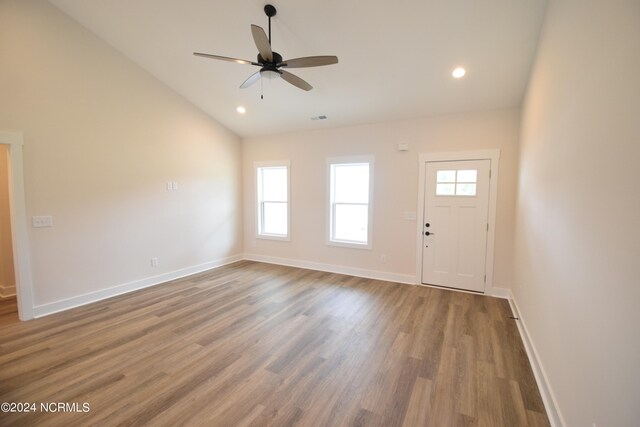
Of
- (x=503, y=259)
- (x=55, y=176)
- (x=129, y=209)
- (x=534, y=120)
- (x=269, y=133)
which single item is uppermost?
(x=269, y=133)

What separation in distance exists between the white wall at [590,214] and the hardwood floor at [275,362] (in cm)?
59

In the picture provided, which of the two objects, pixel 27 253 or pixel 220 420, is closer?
pixel 220 420

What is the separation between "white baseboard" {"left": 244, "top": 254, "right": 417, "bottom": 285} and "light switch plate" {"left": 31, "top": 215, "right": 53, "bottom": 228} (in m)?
3.51

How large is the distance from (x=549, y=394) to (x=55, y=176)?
547cm

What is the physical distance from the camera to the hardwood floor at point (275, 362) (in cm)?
186

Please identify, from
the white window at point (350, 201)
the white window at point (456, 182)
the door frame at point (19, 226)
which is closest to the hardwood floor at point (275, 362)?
the door frame at point (19, 226)

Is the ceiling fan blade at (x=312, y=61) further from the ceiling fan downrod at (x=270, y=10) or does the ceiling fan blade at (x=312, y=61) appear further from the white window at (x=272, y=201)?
the white window at (x=272, y=201)

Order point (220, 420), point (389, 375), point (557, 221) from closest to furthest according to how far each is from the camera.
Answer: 1. point (220, 420)
2. point (557, 221)
3. point (389, 375)

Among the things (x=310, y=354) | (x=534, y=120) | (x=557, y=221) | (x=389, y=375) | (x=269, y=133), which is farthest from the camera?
(x=269, y=133)

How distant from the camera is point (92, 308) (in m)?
3.54

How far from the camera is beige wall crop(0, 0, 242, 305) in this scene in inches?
124

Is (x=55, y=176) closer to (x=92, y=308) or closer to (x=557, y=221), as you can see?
(x=92, y=308)

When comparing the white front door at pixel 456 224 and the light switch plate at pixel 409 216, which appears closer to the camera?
the white front door at pixel 456 224

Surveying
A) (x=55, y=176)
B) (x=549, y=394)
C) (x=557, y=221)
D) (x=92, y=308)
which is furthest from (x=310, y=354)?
(x=55, y=176)
